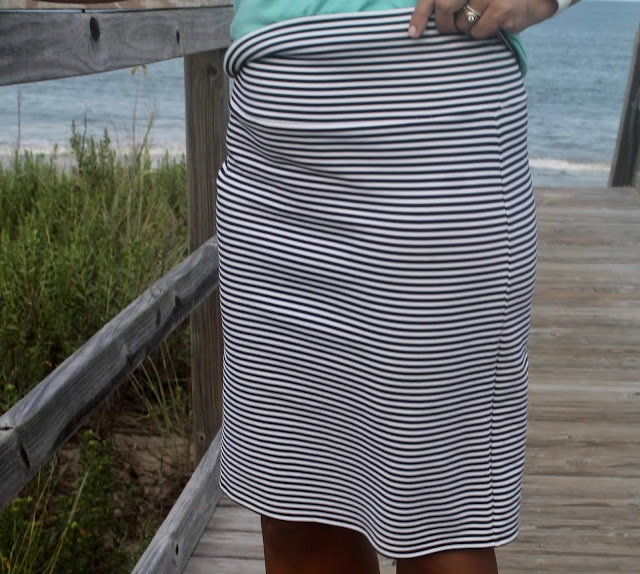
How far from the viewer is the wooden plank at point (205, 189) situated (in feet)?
7.27

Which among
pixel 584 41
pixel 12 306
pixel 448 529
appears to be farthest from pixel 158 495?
pixel 584 41

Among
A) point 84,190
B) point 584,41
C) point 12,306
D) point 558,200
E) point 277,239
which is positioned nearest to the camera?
point 277,239

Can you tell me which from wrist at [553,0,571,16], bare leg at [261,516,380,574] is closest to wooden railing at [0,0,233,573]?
bare leg at [261,516,380,574]

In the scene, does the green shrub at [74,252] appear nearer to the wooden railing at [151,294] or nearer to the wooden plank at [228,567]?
the wooden railing at [151,294]

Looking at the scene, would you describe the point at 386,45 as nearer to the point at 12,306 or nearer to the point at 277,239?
the point at 277,239

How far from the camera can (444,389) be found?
41.1 inches

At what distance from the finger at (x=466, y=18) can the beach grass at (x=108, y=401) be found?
144cm

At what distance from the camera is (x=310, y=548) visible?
4.22 feet

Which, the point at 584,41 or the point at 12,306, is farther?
the point at 584,41

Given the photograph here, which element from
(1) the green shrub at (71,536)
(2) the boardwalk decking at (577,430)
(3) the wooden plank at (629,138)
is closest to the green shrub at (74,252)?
(1) the green shrub at (71,536)

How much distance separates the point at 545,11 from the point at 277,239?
41 centimetres

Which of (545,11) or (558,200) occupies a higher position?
(545,11)

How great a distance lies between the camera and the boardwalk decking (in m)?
2.07

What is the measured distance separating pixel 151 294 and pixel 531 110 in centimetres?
2630
